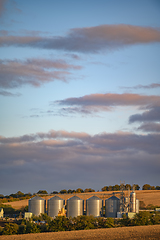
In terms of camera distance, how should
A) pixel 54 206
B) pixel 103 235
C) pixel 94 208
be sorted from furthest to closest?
pixel 54 206 < pixel 94 208 < pixel 103 235

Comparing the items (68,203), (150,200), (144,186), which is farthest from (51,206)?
(144,186)

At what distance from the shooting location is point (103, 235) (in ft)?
208

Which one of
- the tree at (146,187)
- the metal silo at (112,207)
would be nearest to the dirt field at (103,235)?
the metal silo at (112,207)

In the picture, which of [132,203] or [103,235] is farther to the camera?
[132,203]

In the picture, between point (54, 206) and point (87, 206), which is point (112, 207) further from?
point (54, 206)

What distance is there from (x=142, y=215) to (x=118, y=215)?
24.4 feet

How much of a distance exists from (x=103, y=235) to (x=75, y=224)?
371 inches

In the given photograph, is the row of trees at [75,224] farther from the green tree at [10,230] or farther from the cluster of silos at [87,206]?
the cluster of silos at [87,206]

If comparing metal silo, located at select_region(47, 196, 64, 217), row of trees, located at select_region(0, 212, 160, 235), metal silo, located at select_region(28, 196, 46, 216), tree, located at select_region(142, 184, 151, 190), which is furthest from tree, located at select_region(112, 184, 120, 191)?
row of trees, located at select_region(0, 212, 160, 235)

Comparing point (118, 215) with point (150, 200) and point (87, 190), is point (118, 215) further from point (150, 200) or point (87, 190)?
point (87, 190)

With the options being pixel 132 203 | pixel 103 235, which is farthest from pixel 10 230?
pixel 132 203

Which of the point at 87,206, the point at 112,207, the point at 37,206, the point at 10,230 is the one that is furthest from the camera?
the point at 37,206

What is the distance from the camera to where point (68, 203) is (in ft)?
281

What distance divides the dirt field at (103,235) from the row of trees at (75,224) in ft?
10.2
